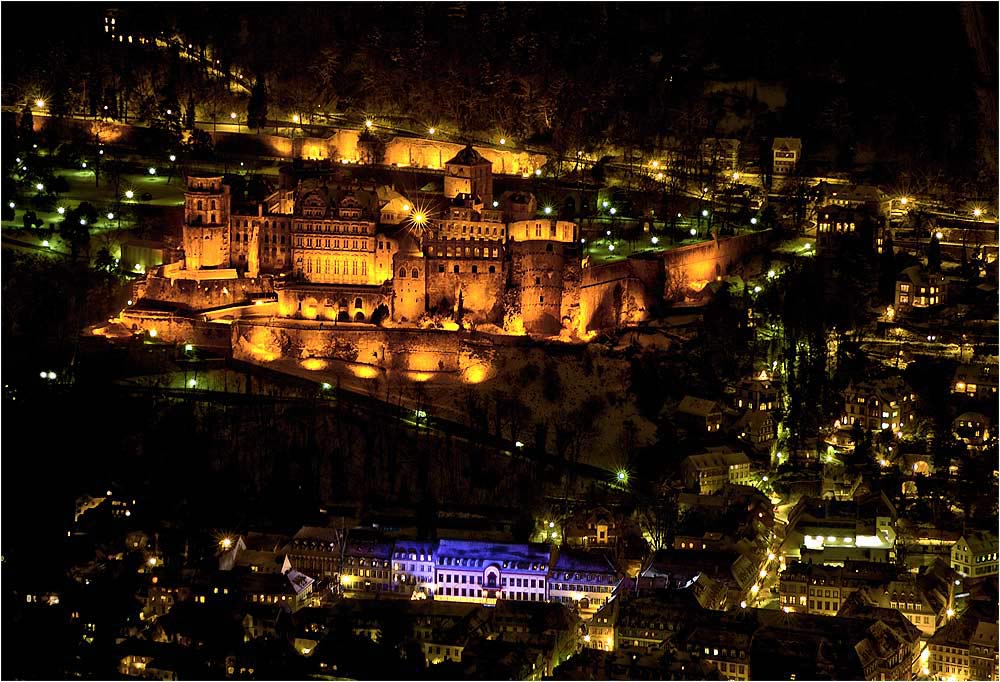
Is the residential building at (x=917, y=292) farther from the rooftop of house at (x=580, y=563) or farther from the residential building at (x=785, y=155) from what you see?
the rooftop of house at (x=580, y=563)

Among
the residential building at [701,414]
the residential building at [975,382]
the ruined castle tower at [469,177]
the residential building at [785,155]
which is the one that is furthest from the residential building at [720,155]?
the residential building at [701,414]

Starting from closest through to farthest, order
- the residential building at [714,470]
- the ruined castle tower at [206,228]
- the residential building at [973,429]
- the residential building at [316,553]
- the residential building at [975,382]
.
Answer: the residential building at [316,553] → the residential building at [714,470] → the residential building at [973,429] → the residential building at [975,382] → the ruined castle tower at [206,228]

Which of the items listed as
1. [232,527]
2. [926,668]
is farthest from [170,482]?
[926,668]

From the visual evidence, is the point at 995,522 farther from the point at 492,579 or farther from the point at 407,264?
the point at 407,264

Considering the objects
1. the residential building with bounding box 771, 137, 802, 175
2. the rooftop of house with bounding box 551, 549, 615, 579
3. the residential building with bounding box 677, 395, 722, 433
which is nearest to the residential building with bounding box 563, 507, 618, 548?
the rooftop of house with bounding box 551, 549, 615, 579

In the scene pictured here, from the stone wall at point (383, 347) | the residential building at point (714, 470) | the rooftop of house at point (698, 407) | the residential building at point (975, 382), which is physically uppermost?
the stone wall at point (383, 347)

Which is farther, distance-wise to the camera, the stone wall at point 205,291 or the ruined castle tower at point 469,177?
the ruined castle tower at point 469,177

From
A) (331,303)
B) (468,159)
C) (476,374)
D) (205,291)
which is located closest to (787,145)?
(468,159)

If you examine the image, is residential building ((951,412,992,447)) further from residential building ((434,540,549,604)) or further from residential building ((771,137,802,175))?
residential building ((771,137,802,175))
